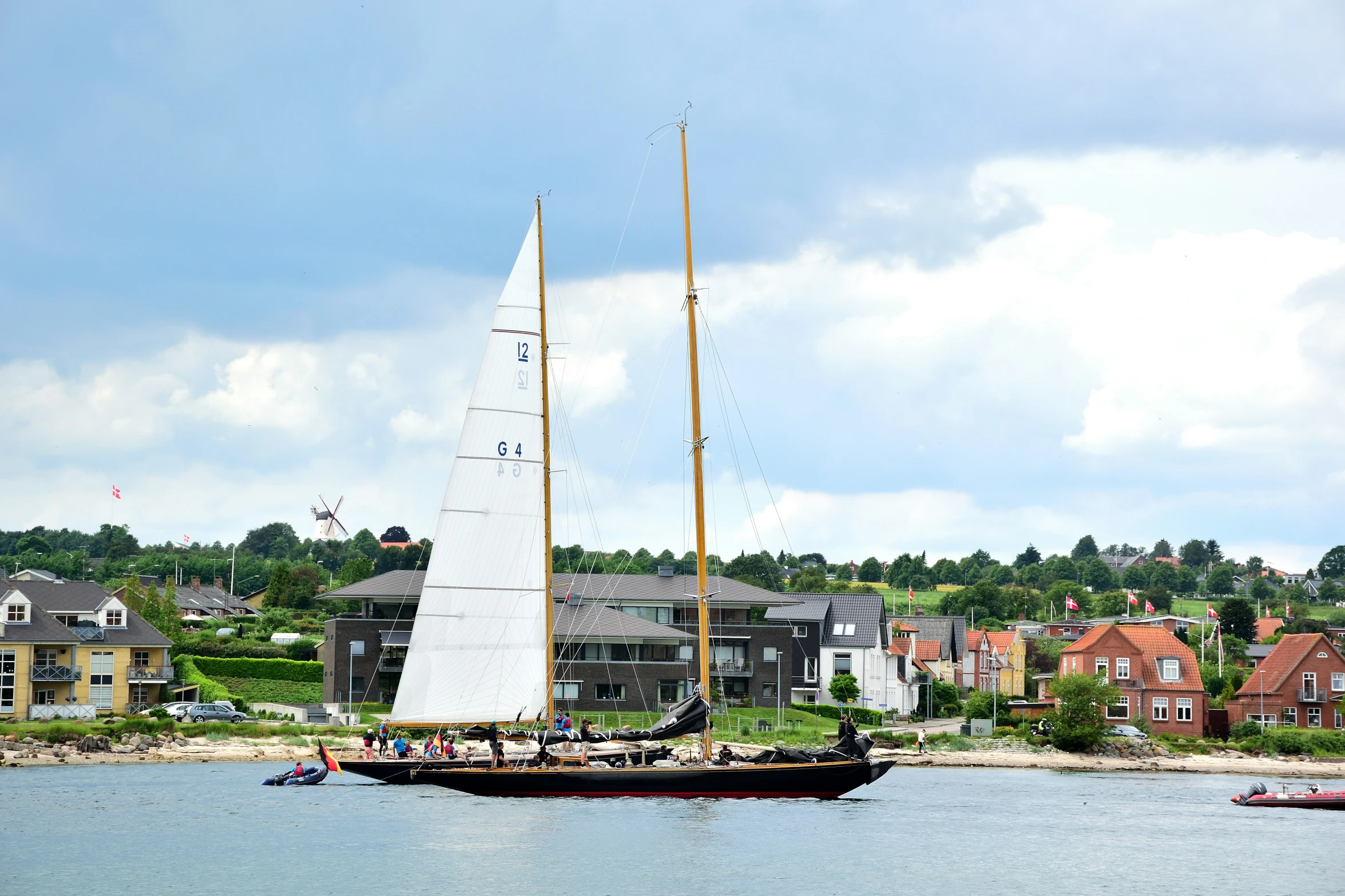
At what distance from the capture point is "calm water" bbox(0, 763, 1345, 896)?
39.9 m

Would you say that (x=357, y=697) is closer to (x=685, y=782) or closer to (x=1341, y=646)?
(x=685, y=782)

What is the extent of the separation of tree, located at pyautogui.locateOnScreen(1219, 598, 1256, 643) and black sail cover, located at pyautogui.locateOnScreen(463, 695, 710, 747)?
11996 centimetres

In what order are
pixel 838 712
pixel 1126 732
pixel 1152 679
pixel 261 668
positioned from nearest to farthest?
pixel 1126 732
pixel 838 712
pixel 1152 679
pixel 261 668

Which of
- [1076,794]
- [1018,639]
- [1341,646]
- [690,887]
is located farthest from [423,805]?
[1341,646]

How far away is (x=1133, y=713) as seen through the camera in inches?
3760

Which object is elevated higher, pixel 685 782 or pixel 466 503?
pixel 466 503

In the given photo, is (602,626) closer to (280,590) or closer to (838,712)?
(838,712)

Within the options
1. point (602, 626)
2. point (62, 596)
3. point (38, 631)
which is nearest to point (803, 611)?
point (602, 626)

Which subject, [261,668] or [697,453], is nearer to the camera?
[697,453]

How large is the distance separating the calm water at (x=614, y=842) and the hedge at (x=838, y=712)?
3028 cm

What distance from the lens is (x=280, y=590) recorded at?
162125mm

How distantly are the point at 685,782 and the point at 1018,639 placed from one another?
90926 millimetres

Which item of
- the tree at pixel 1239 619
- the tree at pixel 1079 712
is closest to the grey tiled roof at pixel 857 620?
the tree at pixel 1079 712

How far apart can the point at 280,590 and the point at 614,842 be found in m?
124
